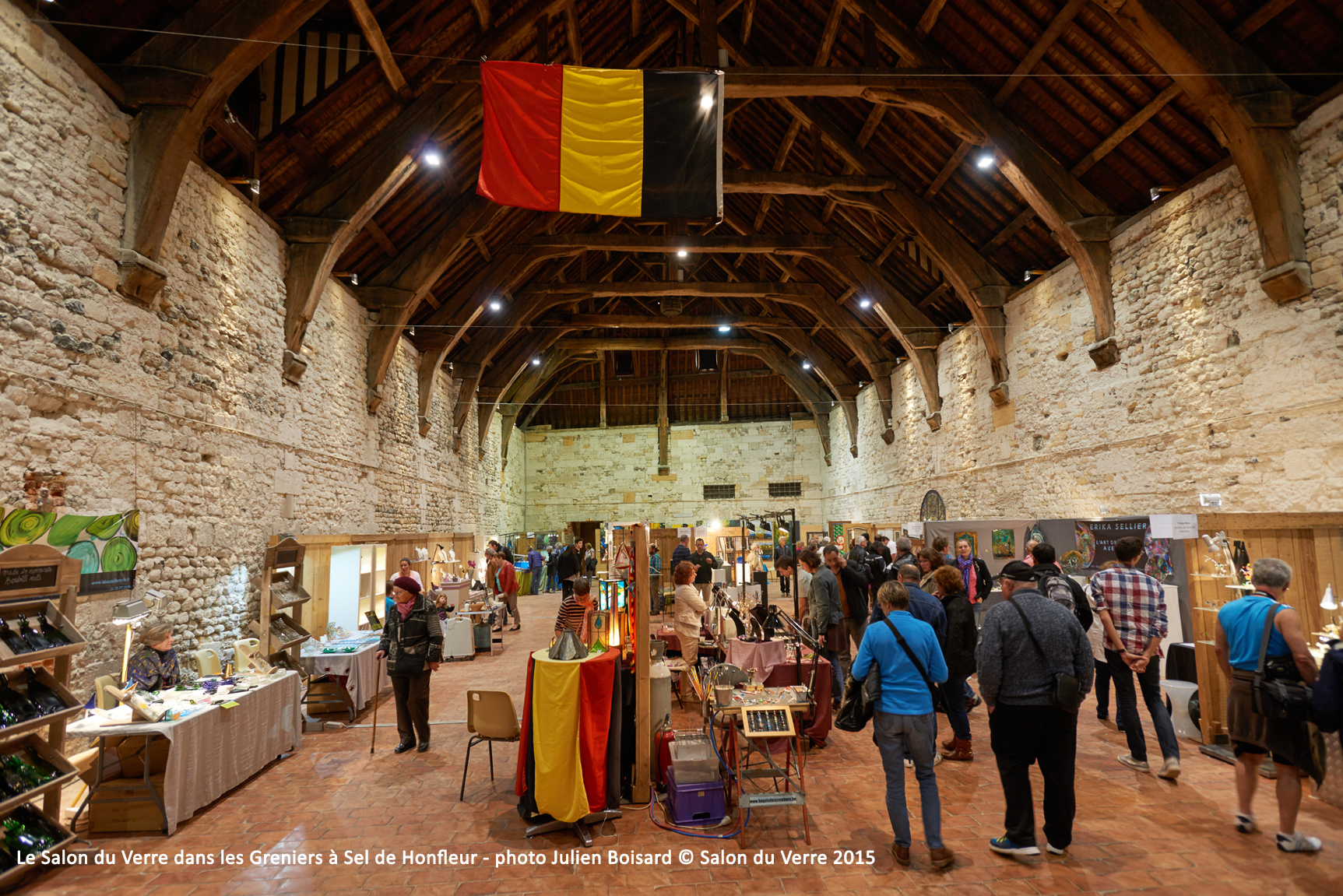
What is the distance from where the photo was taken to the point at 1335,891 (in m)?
2.81

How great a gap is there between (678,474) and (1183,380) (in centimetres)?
1504

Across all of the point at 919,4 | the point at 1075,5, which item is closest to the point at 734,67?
the point at 919,4

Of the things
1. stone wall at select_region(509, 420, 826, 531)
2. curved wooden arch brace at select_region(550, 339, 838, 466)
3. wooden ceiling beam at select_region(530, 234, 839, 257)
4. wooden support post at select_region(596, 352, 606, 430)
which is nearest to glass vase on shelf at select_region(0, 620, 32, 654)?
wooden ceiling beam at select_region(530, 234, 839, 257)

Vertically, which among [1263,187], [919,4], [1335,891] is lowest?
[1335,891]

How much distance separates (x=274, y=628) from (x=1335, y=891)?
751 centimetres

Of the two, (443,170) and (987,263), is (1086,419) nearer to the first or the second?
(987,263)

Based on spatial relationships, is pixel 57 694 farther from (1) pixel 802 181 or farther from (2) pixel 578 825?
(1) pixel 802 181

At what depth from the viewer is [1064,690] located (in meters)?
3.04

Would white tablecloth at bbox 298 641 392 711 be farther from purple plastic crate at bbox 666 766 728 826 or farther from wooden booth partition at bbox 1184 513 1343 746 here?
wooden booth partition at bbox 1184 513 1343 746

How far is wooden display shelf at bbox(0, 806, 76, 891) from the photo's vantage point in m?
3.03

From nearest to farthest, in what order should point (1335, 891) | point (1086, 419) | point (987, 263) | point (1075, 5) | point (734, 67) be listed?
point (1335, 891) → point (1075, 5) → point (734, 67) → point (1086, 419) → point (987, 263)

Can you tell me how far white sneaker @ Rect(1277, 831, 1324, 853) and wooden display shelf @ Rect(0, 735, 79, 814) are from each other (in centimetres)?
616

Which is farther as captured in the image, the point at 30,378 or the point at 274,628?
the point at 274,628

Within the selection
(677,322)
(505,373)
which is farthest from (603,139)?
(505,373)
